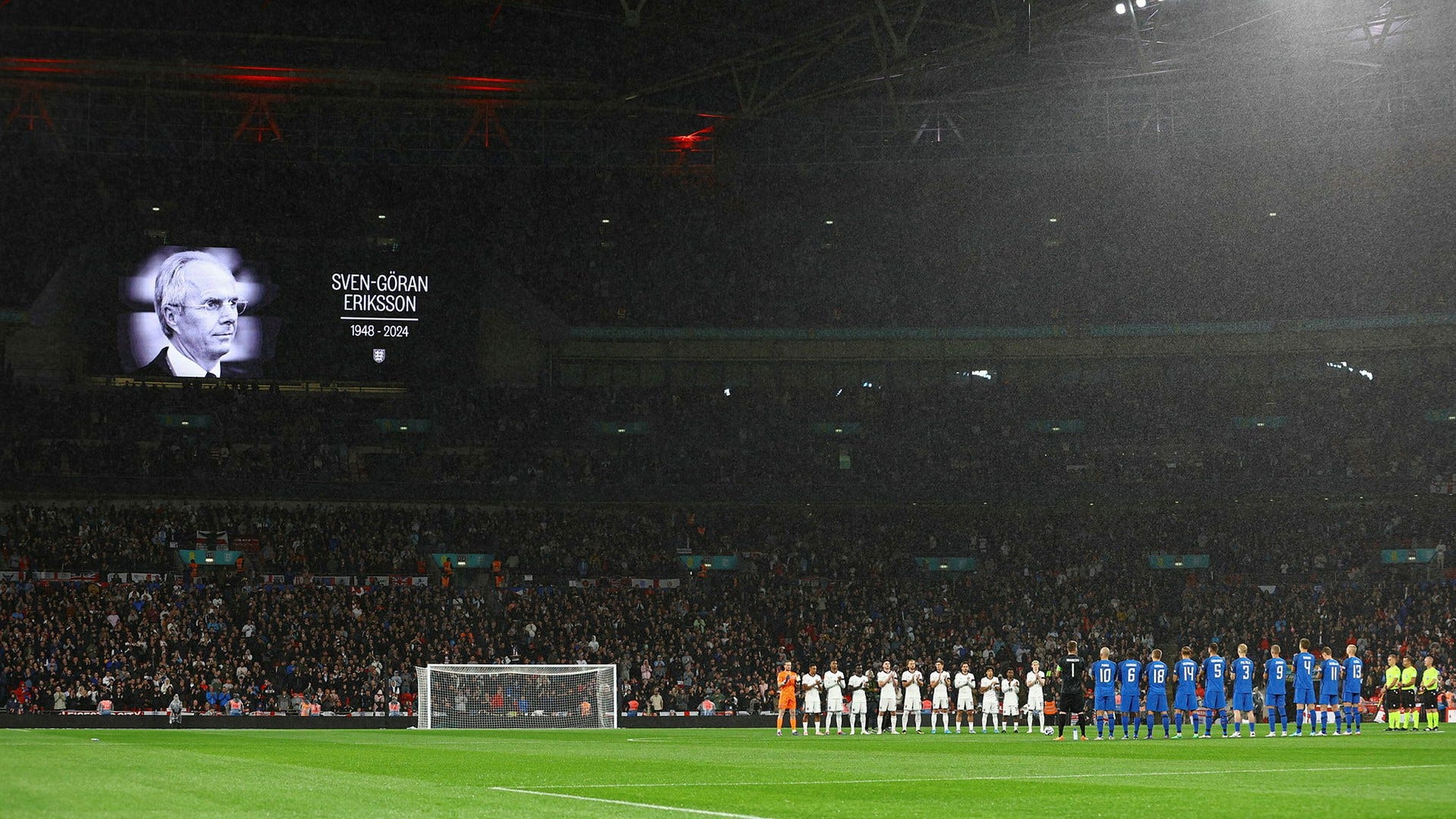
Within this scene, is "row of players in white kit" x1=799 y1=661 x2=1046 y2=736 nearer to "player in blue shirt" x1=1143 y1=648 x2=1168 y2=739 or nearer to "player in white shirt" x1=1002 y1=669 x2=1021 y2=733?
"player in white shirt" x1=1002 y1=669 x2=1021 y2=733

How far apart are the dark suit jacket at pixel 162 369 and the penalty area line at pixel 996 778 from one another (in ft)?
126

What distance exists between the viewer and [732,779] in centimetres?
1520

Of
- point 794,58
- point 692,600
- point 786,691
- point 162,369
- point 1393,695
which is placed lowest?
point 1393,695

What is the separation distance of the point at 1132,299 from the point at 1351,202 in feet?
29.2

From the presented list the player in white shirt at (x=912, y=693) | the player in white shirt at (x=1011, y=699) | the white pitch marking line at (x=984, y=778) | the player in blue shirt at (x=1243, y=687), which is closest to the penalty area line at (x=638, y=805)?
the white pitch marking line at (x=984, y=778)

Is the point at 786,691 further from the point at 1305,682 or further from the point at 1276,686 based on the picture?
the point at 1305,682

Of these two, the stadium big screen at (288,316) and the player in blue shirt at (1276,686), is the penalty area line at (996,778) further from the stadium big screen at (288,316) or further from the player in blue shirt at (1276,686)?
the stadium big screen at (288,316)

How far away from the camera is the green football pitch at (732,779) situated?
11.3 metres

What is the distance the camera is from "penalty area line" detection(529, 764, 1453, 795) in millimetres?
14141

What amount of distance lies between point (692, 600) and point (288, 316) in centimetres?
1673

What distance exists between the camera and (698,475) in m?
55.8

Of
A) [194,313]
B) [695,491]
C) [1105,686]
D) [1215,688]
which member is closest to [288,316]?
[194,313]

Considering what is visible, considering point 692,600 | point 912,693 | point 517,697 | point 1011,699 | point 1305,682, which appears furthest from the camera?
point 692,600

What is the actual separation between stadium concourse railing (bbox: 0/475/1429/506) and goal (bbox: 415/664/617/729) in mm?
15858
